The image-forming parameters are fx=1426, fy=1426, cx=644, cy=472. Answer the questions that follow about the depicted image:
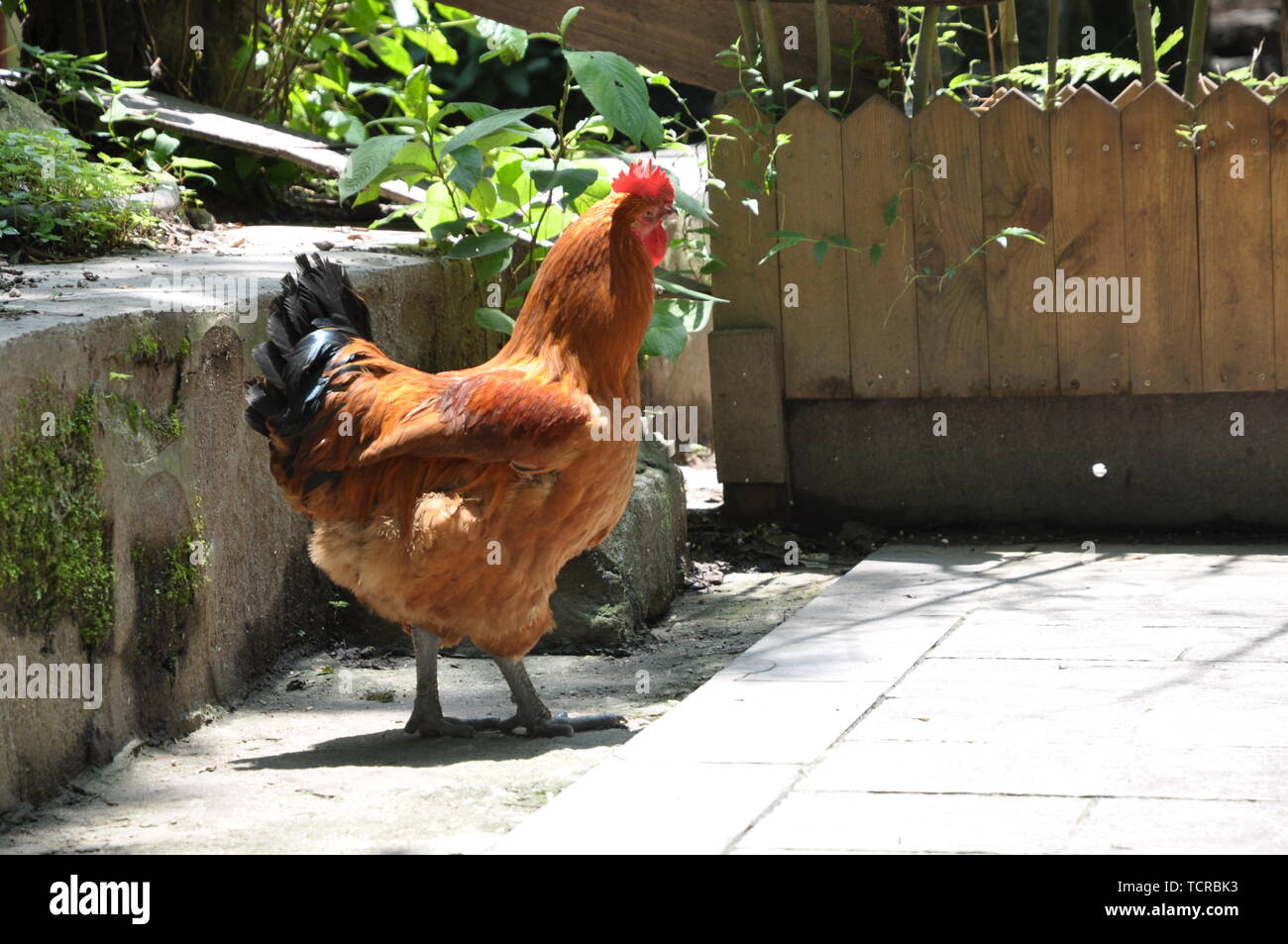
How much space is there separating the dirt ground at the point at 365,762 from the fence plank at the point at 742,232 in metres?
1.65

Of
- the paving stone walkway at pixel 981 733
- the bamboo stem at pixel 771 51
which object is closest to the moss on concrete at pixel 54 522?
the paving stone walkway at pixel 981 733

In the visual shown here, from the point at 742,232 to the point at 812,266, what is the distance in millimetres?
413

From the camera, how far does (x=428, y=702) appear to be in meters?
4.74

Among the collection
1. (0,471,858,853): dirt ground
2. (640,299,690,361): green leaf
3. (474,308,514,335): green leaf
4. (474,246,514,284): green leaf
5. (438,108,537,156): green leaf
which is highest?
(438,108,537,156): green leaf

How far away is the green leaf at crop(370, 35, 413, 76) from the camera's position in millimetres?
9328

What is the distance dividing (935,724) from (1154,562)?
2.63 metres

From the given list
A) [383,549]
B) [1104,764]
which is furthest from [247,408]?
[1104,764]

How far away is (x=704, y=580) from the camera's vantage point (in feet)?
22.7

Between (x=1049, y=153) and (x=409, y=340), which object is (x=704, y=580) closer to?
(x=409, y=340)

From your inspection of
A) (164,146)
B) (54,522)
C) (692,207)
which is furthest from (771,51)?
(54,522)

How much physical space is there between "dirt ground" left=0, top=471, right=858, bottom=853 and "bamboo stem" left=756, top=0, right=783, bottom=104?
2.66 m

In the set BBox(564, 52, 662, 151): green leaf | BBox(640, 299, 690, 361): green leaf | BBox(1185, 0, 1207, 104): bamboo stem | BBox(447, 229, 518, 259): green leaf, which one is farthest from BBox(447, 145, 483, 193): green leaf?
BBox(1185, 0, 1207, 104): bamboo stem

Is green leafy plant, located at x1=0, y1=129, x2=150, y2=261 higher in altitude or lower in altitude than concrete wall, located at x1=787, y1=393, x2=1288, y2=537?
higher

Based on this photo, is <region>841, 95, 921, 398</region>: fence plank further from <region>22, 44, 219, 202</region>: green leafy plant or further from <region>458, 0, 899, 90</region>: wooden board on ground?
<region>22, 44, 219, 202</region>: green leafy plant
